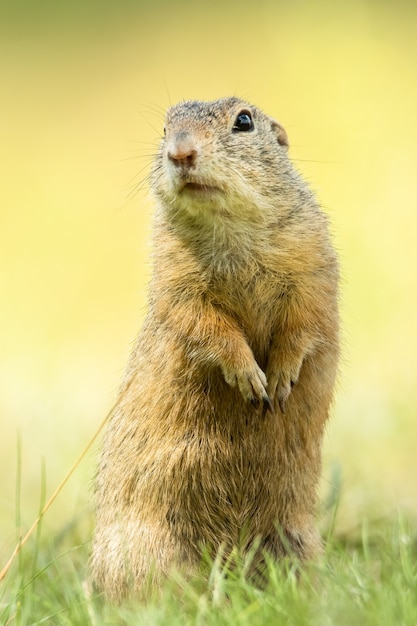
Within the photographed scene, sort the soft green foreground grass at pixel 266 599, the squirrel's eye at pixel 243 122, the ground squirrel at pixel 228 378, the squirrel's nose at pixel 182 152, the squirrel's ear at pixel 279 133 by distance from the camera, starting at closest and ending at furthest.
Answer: the soft green foreground grass at pixel 266 599
the squirrel's nose at pixel 182 152
the ground squirrel at pixel 228 378
the squirrel's eye at pixel 243 122
the squirrel's ear at pixel 279 133

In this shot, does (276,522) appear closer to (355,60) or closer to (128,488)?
(128,488)

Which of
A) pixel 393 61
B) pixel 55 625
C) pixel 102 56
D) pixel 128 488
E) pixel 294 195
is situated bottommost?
pixel 55 625

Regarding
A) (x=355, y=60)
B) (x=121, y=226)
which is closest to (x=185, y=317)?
(x=121, y=226)

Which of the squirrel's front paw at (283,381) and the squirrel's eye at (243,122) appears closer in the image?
the squirrel's front paw at (283,381)

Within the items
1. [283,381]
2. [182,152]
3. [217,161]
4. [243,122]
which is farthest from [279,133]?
[283,381]

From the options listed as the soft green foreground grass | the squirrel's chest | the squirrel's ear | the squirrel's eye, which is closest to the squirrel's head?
the squirrel's eye

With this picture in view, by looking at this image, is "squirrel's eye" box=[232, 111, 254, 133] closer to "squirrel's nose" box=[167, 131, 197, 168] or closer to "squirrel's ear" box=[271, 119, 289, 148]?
"squirrel's ear" box=[271, 119, 289, 148]

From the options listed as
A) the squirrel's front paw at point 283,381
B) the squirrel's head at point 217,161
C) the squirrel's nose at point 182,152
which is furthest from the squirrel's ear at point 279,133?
the squirrel's front paw at point 283,381

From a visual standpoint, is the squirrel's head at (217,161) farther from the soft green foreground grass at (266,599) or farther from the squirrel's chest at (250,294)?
the soft green foreground grass at (266,599)
